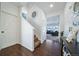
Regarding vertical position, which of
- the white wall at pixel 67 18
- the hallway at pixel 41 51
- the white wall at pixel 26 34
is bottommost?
the hallway at pixel 41 51

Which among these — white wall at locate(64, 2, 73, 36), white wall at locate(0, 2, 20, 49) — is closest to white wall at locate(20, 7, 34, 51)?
white wall at locate(0, 2, 20, 49)

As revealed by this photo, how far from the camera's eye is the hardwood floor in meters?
1.40

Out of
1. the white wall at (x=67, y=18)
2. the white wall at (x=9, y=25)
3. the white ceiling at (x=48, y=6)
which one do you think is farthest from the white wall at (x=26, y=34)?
the white wall at (x=67, y=18)

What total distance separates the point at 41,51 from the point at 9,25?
29.6 inches

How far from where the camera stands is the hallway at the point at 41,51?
1.40m

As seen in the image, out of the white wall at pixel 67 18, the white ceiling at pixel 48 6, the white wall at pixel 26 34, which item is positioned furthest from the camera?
the white wall at pixel 26 34

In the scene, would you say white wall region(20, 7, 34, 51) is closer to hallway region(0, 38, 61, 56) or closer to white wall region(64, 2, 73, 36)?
hallway region(0, 38, 61, 56)

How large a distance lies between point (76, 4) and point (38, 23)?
0.76 metres

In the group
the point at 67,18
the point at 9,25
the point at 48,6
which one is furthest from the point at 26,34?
the point at 67,18

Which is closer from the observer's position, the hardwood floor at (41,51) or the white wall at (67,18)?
the hardwood floor at (41,51)

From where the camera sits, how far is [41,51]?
1.56m

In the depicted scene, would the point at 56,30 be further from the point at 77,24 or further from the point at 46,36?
the point at 77,24

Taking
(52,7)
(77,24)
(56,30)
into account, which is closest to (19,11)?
(52,7)

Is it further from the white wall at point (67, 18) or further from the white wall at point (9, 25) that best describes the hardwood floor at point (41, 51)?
the white wall at point (67, 18)
